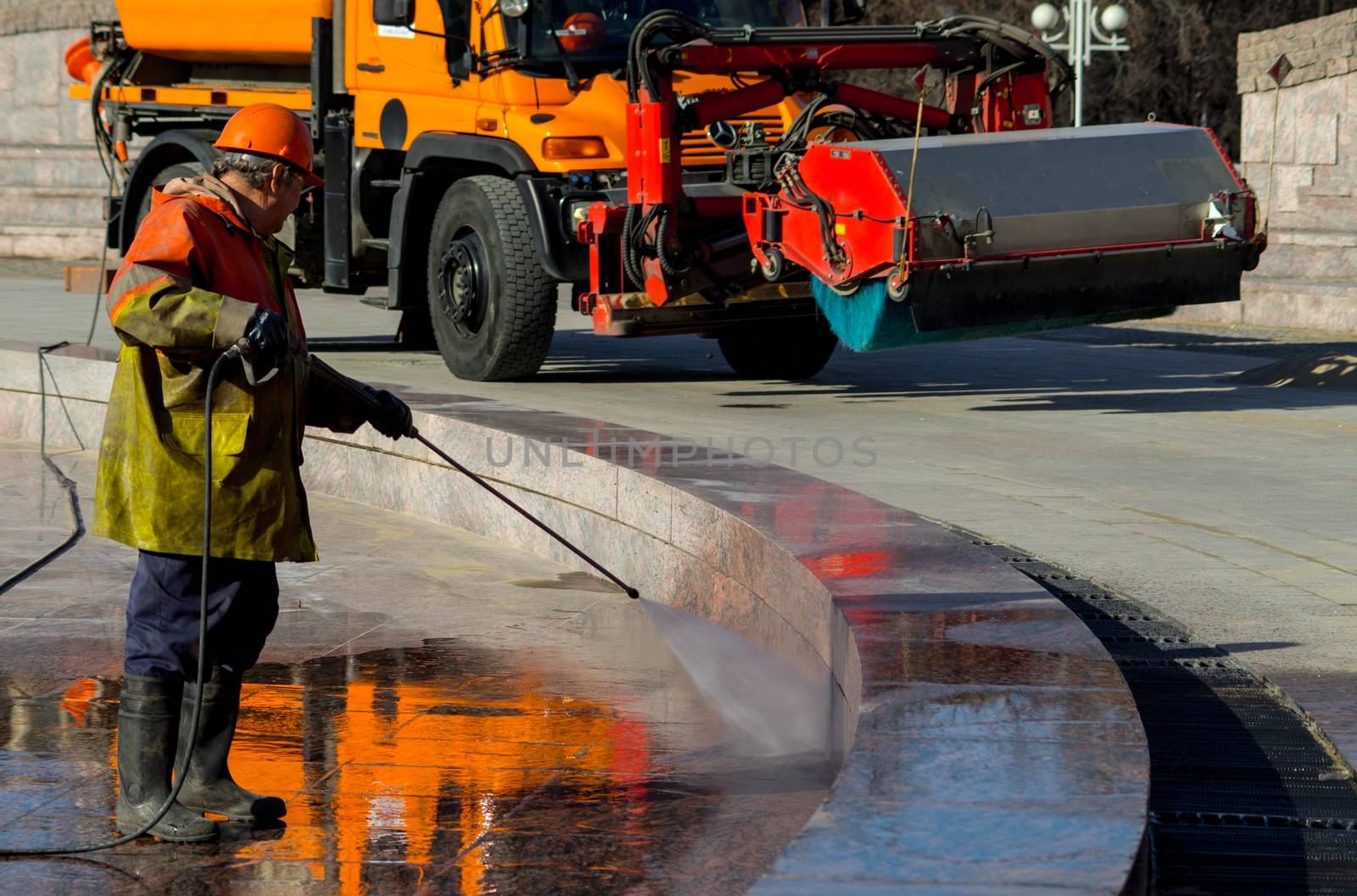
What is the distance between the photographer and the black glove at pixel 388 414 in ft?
15.1

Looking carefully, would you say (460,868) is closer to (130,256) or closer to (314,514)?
(130,256)

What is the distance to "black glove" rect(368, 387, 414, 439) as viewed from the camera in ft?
15.1

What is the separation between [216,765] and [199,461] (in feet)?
2.23

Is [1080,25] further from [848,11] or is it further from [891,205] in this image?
[891,205]

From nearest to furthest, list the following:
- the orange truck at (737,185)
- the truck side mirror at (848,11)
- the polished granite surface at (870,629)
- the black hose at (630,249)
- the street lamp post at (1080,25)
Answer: the polished granite surface at (870,629) < the orange truck at (737,185) < the black hose at (630,249) < the truck side mirror at (848,11) < the street lamp post at (1080,25)

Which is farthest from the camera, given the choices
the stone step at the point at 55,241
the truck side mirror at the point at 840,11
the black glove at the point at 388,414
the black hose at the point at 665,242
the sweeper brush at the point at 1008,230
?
the stone step at the point at 55,241

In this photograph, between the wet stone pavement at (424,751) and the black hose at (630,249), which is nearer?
the wet stone pavement at (424,751)

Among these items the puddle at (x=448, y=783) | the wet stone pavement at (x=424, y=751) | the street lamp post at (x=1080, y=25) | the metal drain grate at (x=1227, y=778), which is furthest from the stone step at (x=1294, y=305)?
the puddle at (x=448, y=783)

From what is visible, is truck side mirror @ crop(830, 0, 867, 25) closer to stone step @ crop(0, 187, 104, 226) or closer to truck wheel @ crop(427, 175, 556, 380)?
truck wheel @ crop(427, 175, 556, 380)

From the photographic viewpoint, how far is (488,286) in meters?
11.3

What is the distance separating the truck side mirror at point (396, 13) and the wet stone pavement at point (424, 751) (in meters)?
4.85

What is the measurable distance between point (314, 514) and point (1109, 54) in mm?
28797

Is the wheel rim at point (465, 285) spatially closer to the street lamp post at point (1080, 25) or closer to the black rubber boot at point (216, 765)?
the black rubber boot at point (216, 765)

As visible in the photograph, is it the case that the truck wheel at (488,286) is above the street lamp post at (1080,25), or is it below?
below
